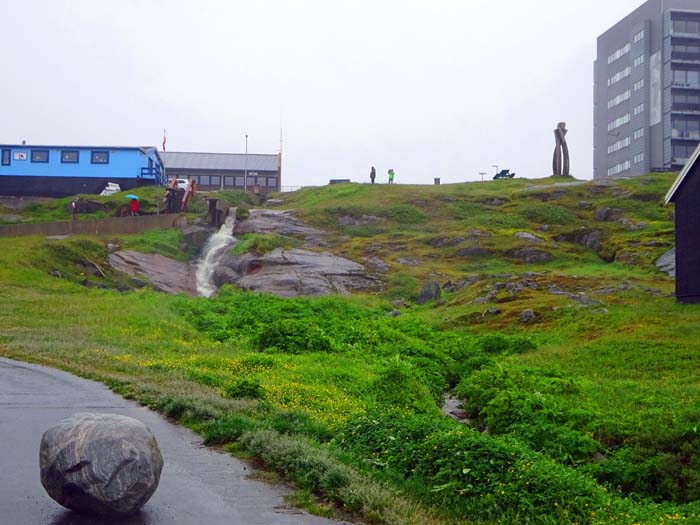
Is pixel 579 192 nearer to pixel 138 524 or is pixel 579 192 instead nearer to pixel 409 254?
pixel 409 254

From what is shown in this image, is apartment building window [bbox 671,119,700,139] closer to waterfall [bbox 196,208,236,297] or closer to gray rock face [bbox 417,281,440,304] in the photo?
waterfall [bbox 196,208,236,297]

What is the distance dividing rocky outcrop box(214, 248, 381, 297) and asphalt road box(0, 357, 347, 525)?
102ft

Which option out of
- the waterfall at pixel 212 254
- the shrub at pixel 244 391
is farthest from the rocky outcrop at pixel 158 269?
the shrub at pixel 244 391

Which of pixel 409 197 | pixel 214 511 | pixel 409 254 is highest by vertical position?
pixel 409 197

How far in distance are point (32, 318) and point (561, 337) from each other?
680 inches

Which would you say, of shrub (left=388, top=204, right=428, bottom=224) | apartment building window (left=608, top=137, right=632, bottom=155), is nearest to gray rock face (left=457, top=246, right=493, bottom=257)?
shrub (left=388, top=204, right=428, bottom=224)

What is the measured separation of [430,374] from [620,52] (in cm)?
9072

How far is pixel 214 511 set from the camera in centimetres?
962

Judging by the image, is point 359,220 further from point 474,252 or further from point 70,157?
point 70,157

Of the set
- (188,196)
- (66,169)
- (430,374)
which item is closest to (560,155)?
(188,196)

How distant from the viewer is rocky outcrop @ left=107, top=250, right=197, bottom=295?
49.0 meters

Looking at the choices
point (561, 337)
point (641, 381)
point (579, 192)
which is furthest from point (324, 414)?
point (579, 192)

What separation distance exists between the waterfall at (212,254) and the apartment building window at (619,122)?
5598 cm

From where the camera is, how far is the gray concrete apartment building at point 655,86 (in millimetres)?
96188
